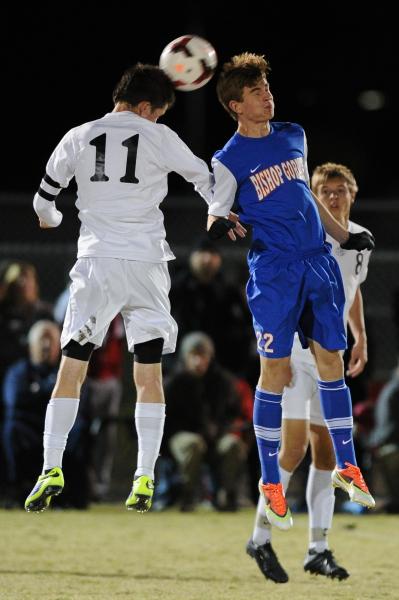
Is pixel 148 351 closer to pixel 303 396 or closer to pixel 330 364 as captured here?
pixel 330 364

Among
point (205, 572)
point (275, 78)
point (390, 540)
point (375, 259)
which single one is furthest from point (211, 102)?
point (205, 572)

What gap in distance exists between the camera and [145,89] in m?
8.14

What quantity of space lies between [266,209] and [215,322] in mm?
5784

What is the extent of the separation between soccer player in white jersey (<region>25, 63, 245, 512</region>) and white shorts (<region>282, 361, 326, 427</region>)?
1212 millimetres

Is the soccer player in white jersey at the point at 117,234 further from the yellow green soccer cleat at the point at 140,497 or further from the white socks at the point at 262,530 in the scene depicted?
the white socks at the point at 262,530

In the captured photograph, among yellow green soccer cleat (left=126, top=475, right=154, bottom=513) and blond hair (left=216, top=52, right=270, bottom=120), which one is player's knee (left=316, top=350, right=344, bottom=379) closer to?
yellow green soccer cleat (left=126, top=475, right=154, bottom=513)

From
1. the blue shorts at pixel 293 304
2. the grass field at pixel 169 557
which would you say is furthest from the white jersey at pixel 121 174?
the grass field at pixel 169 557

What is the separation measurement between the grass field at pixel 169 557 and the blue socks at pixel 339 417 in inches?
35.1

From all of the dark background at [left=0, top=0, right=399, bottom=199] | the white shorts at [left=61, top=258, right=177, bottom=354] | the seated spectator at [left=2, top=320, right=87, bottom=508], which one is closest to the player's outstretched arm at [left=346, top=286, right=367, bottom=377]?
the white shorts at [left=61, top=258, right=177, bottom=354]

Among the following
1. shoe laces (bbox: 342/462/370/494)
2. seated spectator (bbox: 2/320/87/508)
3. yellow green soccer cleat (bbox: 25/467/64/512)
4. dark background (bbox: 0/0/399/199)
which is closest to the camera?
yellow green soccer cleat (bbox: 25/467/64/512)

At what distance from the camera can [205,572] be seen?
9391mm

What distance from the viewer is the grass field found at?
27.6 ft

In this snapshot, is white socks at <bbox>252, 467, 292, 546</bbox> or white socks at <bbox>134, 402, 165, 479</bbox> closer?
white socks at <bbox>134, 402, 165, 479</bbox>

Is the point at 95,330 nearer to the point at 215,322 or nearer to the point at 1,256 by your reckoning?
the point at 215,322
